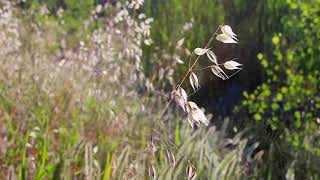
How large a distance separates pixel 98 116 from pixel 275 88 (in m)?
1.57

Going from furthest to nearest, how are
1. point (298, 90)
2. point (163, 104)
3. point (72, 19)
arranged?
point (72, 19), point (163, 104), point (298, 90)

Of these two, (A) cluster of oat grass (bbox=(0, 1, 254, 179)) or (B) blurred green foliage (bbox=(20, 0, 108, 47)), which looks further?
(B) blurred green foliage (bbox=(20, 0, 108, 47))

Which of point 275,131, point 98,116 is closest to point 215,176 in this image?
point 98,116

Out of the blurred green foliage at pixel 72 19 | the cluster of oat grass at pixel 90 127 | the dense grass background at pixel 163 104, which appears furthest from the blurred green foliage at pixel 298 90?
the blurred green foliage at pixel 72 19

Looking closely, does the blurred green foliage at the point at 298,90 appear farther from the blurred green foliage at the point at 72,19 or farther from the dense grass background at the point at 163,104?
the blurred green foliage at the point at 72,19

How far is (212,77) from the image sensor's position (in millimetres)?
4531

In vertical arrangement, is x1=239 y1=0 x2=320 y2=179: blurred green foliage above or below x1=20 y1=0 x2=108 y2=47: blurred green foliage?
below

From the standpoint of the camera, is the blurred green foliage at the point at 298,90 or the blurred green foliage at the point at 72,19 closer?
the blurred green foliage at the point at 298,90

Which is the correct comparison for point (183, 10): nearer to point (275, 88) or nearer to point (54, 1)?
point (275, 88)

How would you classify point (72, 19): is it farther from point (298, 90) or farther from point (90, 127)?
point (90, 127)

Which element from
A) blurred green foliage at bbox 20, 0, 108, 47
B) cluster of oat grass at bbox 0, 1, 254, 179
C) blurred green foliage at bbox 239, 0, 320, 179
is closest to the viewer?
cluster of oat grass at bbox 0, 1, 254, 179

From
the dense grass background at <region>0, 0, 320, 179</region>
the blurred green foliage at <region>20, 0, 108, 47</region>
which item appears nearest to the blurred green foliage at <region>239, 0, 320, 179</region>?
the dense grass background at <region>0, 0, 320, 179</region>

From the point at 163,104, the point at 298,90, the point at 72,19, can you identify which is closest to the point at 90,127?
the point at 163,104

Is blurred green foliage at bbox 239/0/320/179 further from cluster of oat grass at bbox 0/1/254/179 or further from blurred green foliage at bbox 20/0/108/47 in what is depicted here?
blurred green foliage at bbox 20/0/108/47
